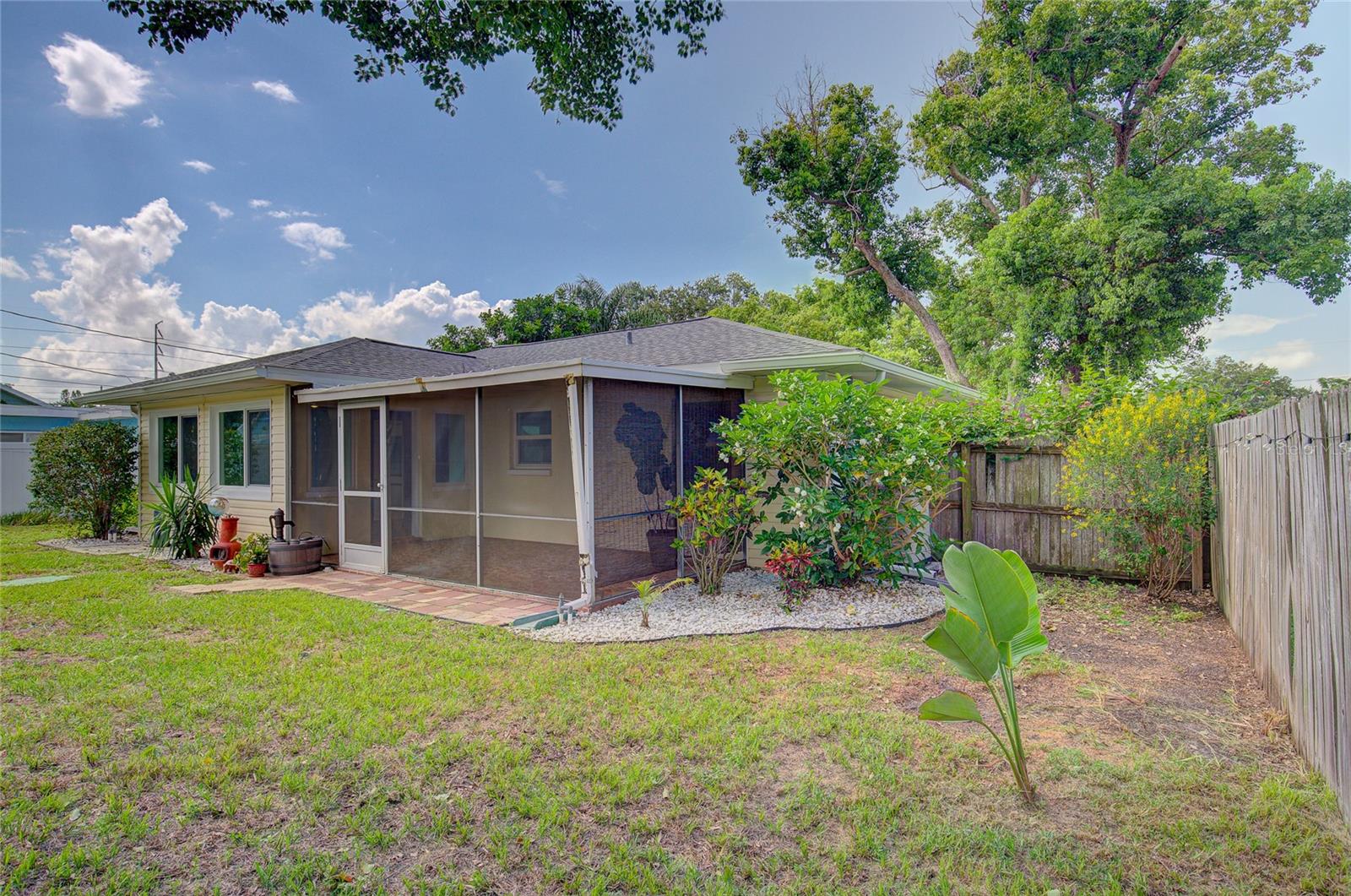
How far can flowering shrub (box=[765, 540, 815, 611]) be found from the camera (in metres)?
6.25

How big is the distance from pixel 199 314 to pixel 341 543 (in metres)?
12.8

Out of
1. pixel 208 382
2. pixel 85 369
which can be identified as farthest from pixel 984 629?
pixel 85 369

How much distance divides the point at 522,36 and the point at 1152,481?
7.14 meters

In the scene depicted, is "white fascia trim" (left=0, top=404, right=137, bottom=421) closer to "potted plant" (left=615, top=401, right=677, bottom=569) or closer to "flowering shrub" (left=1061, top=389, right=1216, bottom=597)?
"potted plant" (left=615, top=401, right=677, bottom=569)

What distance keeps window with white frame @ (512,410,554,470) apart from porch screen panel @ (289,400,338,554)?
244 cm

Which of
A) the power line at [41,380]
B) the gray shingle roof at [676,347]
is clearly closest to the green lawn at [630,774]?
the gray shingle roof at [676,347]

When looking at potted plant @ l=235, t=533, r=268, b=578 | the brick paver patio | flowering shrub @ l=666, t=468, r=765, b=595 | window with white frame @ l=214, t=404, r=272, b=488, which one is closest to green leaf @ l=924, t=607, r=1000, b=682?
flowering shrub @ l=666, t=468, r=765, b=595

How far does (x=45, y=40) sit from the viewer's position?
7.48 m

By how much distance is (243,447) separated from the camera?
9.73 metres

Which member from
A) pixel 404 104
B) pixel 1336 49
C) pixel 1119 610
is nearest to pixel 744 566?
pixel 1119 610

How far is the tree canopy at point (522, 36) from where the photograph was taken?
5082 millimetres

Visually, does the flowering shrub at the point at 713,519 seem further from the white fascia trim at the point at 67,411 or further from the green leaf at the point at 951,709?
the white fascia trim at the point at 67,411

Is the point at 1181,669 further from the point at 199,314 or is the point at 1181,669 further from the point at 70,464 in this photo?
the point at 199,314

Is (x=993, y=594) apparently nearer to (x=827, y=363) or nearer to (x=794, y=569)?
(x=794, y=569)
